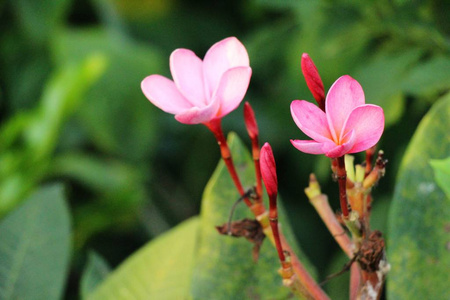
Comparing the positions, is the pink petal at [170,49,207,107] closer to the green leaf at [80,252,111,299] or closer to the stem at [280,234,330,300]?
the stem at [280,234,330,300]

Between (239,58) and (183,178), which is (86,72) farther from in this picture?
(239,58)

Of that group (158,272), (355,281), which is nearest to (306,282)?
(355,281)

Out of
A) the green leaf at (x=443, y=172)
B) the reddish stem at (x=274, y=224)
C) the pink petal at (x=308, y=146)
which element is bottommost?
the green leaf at (x=443, y=172)

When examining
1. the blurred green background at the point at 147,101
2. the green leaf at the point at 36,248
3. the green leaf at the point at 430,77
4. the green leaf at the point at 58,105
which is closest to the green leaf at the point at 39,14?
the blurred green background at the point at 147,101

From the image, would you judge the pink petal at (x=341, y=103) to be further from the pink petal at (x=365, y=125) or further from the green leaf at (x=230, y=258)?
the green leaf at (x=230, y=258)

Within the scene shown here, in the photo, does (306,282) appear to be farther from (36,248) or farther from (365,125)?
(36,248)

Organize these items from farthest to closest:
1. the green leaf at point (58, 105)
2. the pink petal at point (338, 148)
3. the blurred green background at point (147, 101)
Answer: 1. the green leaf at point (58, 105)
2. the blurred green background at point (147, 101)
3. the pink petal at point (338, 148)

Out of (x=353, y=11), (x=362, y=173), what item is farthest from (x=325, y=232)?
(x=362, y=173)

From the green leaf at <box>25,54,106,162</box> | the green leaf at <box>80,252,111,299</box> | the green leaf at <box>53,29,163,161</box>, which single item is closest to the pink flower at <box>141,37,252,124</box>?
the green leaf at <box>80,252,111,299</box>
